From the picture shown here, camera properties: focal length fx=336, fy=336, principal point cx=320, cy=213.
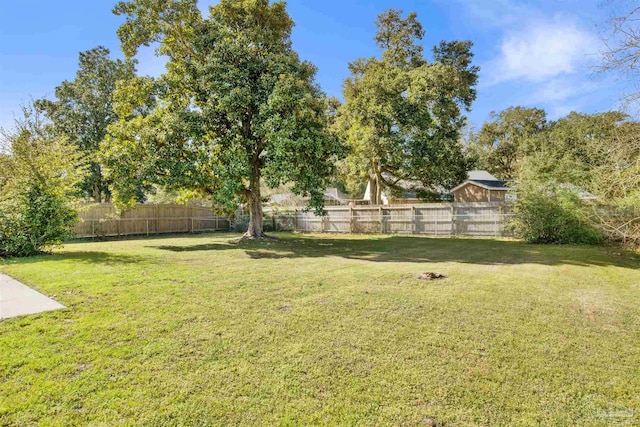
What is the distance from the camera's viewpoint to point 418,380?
8.99 feet

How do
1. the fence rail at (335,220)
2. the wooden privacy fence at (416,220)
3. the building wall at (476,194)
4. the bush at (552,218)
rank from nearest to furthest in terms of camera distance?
the bush at (552,218) < the wooden privacy fence at (416,220) < the fence rail at (335,220) < the building wall at (476,194)

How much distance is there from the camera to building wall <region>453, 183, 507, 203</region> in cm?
2430

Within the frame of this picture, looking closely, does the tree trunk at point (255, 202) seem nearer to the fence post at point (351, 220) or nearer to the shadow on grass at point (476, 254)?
the shadow on grass at point (476, 254)

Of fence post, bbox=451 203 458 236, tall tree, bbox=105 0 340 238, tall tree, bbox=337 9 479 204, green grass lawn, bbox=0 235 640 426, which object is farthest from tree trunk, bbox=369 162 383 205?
green grass lawn, bbox=0 235 640 426

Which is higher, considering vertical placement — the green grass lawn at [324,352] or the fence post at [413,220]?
the fence post at [413,220]

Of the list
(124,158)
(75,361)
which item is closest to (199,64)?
(124,158)

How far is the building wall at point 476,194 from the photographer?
79.7ft

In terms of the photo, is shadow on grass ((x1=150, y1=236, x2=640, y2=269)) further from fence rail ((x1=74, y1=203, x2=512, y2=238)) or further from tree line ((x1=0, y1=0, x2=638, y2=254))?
fence rail ((x1=74, y1=203, x2=512, y2=238))

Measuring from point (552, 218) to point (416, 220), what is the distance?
19.7ft

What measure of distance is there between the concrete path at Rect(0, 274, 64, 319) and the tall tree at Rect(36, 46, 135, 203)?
22490mm

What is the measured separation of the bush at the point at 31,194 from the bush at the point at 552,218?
15250 millimetres

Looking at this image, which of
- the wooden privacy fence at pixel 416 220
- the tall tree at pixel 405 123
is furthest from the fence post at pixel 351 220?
the tall tree at pixel 405 123

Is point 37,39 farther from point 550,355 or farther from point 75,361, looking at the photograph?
point 550,355

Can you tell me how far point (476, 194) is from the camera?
2484 centimetres
